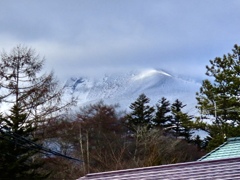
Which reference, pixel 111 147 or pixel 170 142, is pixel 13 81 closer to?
pixel 111 147

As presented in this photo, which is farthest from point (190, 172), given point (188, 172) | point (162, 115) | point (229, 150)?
point (162, 115)

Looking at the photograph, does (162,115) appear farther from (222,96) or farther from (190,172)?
(190,172)

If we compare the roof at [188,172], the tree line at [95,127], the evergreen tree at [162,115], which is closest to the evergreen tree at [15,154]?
the tree line at [95,127]

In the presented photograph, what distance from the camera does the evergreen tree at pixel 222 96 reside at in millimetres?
32500

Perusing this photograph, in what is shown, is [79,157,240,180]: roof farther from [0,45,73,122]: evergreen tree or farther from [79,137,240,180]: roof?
[0,45,73,122]: evergreen tree

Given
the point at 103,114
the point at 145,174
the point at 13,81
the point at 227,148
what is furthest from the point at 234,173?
the point at 103,114

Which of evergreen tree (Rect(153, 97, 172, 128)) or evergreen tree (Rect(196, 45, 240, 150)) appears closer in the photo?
evergreen tree (Rect(196, 45, 240, 150))

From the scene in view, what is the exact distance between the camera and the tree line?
20.5 m

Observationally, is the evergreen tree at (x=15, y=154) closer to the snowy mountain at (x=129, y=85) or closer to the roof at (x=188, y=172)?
the roof at (x=188, y=172)

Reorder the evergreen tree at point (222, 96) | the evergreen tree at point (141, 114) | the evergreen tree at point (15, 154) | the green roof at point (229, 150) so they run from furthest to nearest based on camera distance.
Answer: the evergreen tree at point (141, 114)
the evergreen tree at point (222, 96)
the evergreen tree at point (15, 154)
the green roof at point (229, 150)

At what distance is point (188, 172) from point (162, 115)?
131 feet

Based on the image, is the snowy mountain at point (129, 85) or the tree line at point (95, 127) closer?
the tree line at point (95, 127)

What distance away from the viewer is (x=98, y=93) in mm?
99188

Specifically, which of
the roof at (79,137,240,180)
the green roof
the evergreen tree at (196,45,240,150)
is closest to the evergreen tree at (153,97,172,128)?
the evergreen tree at (196,45,240,150)
